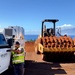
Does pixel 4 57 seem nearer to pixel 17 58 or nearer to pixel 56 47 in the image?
pixel 17 58

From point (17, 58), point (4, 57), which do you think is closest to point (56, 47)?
point (17, 58)

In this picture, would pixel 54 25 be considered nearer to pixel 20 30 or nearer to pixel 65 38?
pixel 65 38

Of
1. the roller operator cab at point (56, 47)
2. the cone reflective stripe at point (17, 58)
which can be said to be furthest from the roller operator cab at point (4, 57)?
the roller operator cab at point (56, 47)

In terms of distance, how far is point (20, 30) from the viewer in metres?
23.0

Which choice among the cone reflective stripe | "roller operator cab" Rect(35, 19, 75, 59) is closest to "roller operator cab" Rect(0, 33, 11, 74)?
the cone reflective stripe

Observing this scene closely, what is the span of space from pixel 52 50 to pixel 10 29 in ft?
17.2

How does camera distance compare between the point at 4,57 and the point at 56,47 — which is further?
the point at 56,47

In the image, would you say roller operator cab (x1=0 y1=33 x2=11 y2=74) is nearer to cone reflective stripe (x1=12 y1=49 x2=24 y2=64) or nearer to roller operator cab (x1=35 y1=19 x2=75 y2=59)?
cone reflective stripe (x1=12 y1=49 x2=24 y2=64)

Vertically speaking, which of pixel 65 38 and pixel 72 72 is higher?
pixel 65 38

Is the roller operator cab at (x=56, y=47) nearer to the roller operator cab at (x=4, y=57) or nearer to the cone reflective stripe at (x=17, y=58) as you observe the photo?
the cone reflective stripe at (x=17, y=58)

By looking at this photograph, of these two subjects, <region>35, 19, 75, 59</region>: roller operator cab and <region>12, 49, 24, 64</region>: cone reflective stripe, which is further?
<region>35, 19, 75, 59</region>: roller operator cab

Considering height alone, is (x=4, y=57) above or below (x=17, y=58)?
above

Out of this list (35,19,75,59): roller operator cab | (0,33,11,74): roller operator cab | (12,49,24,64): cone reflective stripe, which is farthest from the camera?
(35,19,75,59): roller operator cab

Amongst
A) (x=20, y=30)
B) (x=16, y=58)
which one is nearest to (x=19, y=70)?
(x=16, y=58)
